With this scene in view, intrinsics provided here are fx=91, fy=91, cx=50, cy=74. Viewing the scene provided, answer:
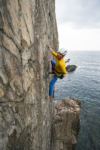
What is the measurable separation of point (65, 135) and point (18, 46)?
10.2 m

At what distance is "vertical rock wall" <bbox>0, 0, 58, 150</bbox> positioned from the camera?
2.67 metres

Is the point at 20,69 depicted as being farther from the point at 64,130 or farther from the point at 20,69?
the point at 64,130

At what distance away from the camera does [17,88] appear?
3.21 m

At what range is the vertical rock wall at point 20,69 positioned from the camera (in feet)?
8.75

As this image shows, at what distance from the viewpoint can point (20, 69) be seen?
3.16 meters

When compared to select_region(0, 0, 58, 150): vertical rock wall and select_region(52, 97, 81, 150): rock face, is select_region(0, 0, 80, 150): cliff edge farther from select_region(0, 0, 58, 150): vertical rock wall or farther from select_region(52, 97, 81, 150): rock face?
select_region(52, 97, 81, 150): rock face

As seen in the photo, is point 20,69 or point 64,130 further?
point 64,130

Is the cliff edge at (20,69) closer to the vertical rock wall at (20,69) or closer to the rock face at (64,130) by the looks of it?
the vertical rock wall at (20,69)

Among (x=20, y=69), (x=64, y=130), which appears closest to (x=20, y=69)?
(x=20, y=69)

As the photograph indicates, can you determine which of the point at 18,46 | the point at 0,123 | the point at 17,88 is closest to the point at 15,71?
the point at 17,88

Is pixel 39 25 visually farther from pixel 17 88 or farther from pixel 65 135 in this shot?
pixel 65 135

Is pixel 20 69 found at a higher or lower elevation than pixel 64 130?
higher

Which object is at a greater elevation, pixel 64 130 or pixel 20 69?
pixel 20 69

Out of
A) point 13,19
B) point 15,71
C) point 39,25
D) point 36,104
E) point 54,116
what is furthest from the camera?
point 54,116
